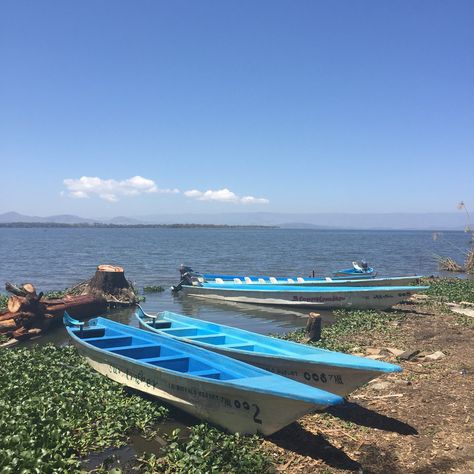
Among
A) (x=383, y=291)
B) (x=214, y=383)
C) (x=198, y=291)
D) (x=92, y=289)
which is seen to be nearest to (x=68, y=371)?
(x=214, y=383)

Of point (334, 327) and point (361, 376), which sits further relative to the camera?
point (334, 327)

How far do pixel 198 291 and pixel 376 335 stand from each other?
44.0ft

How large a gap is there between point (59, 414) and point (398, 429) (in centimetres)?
582

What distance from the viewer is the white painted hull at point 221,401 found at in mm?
6596

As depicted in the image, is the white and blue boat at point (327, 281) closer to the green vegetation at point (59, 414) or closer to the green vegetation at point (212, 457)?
the green vegetation at point (59, 414)

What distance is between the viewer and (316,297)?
20.8 metres

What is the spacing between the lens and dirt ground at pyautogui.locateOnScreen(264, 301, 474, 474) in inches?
254

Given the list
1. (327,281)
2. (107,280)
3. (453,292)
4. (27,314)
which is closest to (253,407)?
(27,314)

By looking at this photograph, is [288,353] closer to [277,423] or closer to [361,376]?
[361,376]

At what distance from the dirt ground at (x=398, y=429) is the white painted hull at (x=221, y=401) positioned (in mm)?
503

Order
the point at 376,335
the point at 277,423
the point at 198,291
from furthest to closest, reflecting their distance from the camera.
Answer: the point at 198,291, the point at 376,335, the point at 277,423

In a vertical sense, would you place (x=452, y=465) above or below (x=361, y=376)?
below

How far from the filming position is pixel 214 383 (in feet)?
23.5

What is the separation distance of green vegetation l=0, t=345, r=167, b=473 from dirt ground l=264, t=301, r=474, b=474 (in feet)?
8.95
